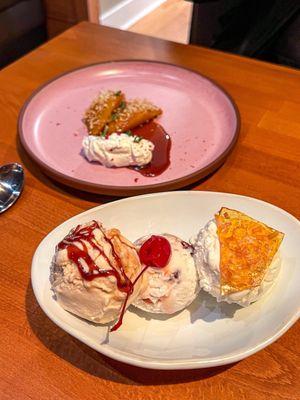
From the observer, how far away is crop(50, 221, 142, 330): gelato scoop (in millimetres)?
657

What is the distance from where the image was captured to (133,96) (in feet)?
4.30

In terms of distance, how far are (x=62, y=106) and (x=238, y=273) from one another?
0.80m

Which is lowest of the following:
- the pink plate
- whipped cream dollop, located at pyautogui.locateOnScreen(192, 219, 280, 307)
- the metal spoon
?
the metal spoon

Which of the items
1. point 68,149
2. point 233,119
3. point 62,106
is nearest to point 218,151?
point 233,119

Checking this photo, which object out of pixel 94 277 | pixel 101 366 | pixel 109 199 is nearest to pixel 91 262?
pixel 94 277

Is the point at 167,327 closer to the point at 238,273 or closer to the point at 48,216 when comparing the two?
the point at 238,273

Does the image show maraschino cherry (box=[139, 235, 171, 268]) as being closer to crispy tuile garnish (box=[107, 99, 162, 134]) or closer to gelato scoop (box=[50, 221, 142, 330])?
gelato scoop (box=[50, 221, 142, 330])

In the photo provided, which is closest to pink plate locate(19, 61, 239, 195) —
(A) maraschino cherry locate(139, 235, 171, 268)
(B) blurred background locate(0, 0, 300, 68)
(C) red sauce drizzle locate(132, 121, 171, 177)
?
(C) red sauce drizzle locate(132, 121, 171, 177)

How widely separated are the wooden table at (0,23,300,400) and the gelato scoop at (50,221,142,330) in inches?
4.0

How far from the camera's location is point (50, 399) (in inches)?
26.2

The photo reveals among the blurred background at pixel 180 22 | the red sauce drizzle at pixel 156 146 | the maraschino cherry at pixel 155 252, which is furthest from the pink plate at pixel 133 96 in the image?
the blurred background at pixel 180 22

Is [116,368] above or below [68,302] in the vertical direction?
below

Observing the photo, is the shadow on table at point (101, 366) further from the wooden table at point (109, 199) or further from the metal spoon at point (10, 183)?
the metal spoon at point (10, 183)

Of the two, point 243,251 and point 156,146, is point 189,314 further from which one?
point 156,146
